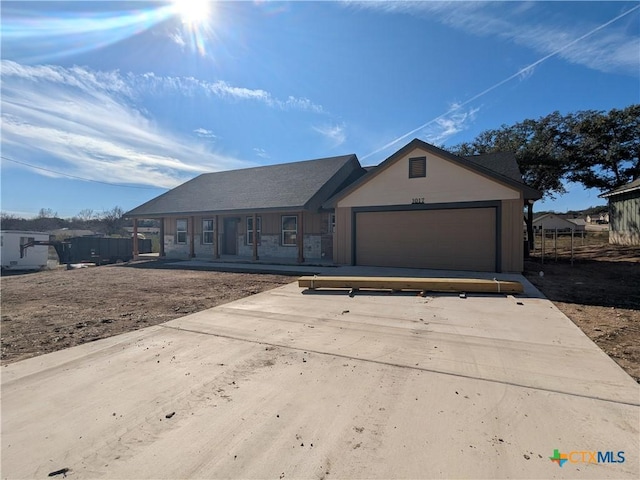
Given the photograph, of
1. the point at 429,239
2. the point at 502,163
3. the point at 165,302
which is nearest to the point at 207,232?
the point at 165,302

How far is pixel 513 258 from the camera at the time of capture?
37.1ft

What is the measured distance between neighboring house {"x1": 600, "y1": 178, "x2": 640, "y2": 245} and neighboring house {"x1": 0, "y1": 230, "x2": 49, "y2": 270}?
33.3 meters

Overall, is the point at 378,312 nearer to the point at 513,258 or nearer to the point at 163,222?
the point at 513,258

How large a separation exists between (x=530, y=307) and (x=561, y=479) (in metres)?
5.38

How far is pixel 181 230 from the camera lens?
2092cm

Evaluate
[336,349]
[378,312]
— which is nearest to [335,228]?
[378,312]

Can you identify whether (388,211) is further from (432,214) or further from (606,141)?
(606,141)

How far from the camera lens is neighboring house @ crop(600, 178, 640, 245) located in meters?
18.5

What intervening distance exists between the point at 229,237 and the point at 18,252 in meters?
10.8

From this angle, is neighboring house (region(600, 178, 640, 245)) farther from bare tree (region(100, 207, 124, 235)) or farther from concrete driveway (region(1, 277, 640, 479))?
bare tree (region(100, 207, 124, 235))

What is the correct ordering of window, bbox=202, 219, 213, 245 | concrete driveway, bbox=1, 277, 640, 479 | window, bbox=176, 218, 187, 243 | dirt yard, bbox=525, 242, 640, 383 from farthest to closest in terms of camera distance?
window, bbox=176, 218, 187, 243 → window, bbox=202, 219, 213, 245 → dirt yard, bbox=525, 242, 640, 383 → concrete driveway, bbox=1, 277, 640, 479

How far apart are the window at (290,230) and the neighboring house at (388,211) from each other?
0.05m

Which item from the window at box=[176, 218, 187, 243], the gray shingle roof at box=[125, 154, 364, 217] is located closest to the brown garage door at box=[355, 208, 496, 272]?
the gray shingle roof at box=[125, 154, 364, 217]

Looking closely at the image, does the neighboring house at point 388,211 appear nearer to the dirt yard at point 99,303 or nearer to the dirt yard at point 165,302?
the dirt yard at point 165,302
